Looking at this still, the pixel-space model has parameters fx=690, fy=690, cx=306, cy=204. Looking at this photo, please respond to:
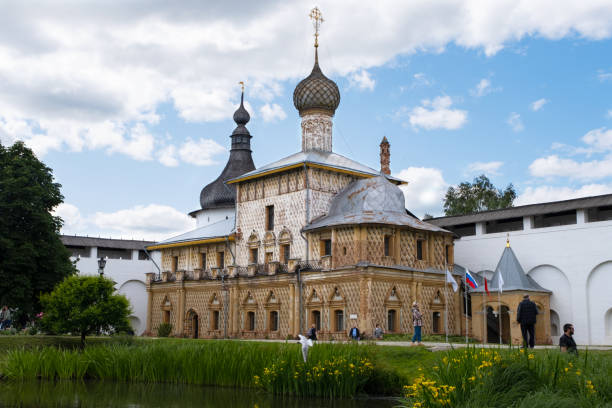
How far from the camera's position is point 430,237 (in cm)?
3216

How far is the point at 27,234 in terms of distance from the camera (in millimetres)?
29453

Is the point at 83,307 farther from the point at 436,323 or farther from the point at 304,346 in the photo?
the point at 436,323

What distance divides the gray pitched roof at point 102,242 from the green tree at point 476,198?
22786 mm

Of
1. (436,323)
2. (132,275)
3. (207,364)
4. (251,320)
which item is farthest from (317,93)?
(207,364)

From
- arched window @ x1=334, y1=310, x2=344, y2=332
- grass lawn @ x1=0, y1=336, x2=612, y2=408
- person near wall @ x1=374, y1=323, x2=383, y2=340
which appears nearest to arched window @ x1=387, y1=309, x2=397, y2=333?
person near wall @ x1=374, y1=323, x2=383, y2=340

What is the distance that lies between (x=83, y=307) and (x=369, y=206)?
43.7ft

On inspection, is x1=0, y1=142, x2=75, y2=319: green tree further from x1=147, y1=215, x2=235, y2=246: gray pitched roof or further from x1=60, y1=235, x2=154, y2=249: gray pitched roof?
x1=60, y1=235, x2=154, y2=249: gray pitched roof

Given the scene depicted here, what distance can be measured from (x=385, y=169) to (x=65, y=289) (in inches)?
714

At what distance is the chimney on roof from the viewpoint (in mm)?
37250

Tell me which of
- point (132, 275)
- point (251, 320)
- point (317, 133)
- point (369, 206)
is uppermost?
point (317, 133)

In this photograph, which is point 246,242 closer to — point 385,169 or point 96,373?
point 385,169

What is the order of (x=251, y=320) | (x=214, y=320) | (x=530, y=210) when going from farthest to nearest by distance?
(x=214, y=320)
(x=251, y=320)
(x=530, y=210)

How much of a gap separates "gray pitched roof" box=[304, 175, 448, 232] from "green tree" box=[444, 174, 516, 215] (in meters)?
19.4

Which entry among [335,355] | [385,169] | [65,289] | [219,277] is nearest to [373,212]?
[385,169]
